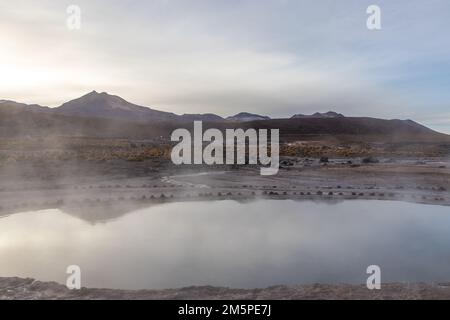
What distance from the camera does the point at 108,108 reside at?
13562 cm

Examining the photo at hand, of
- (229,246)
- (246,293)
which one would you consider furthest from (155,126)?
(246,293)

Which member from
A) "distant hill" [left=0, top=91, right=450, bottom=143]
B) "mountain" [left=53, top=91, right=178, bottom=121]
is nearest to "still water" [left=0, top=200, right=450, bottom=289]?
"distant hill" [left=0, top=91, right=450, bottom=143]

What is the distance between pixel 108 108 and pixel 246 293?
451ft

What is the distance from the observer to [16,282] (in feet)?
16.3

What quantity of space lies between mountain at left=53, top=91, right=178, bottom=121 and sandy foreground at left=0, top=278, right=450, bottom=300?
122m

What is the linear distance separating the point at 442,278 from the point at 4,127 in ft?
174

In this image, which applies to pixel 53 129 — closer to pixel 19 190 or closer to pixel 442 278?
pixel 19 190

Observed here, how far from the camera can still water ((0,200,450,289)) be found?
17.8 feet

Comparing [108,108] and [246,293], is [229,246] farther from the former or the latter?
[108,108]

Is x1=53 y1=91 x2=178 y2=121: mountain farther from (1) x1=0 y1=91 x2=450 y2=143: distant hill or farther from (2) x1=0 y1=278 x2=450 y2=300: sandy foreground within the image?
(2) x1=0 y1=278 x2=450 y2=300: sandy foreground

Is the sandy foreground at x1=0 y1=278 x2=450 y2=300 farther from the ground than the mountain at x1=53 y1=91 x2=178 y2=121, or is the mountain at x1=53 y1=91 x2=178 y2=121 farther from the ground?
the mountain at x1=53 y1=91 x2=178 y2=121

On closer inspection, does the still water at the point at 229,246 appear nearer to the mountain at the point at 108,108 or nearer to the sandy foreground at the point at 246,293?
the sandy foreground at the point at 246,293

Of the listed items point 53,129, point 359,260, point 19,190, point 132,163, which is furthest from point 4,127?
point 359,260

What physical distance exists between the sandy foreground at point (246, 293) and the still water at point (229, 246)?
0.38 metres
